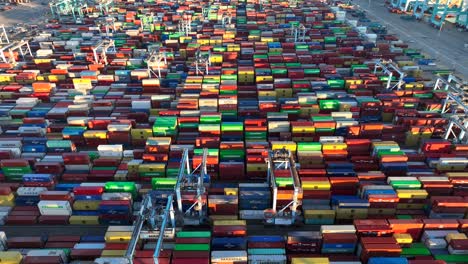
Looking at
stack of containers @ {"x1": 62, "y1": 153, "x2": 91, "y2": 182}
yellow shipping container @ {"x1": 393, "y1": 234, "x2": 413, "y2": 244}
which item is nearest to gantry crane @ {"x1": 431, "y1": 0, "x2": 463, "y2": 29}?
yellow shipping container @ {"x1": 393, "y1": 234, "x2": 413, "y2": 244}

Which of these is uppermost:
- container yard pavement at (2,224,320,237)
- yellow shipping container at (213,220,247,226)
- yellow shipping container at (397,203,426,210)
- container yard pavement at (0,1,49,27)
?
container yard pavement at (0,1,49,27)

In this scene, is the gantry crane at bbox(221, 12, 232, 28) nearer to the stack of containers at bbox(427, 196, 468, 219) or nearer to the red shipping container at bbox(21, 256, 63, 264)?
the stack of containers at bbox(427, 196, 468, 219)

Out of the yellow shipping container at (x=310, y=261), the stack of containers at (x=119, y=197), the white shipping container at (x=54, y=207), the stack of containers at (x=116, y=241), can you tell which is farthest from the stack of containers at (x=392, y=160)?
the white shipping container at (x=54, y=207)

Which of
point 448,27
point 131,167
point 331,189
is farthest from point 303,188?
point 448,27

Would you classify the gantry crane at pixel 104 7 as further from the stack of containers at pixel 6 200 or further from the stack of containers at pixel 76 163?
the stack of containers at pixel 6 200

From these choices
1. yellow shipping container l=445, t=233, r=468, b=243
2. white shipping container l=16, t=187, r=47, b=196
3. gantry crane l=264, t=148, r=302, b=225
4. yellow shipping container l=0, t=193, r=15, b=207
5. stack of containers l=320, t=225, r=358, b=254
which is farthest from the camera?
white shipping container l=16, t=187, r=47, b=196

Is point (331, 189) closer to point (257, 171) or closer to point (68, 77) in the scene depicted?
point (257, 171)

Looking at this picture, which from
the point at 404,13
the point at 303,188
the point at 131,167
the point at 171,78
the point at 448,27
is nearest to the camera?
the point at 303,188

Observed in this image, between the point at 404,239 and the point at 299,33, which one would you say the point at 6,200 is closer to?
the point at 404,239
